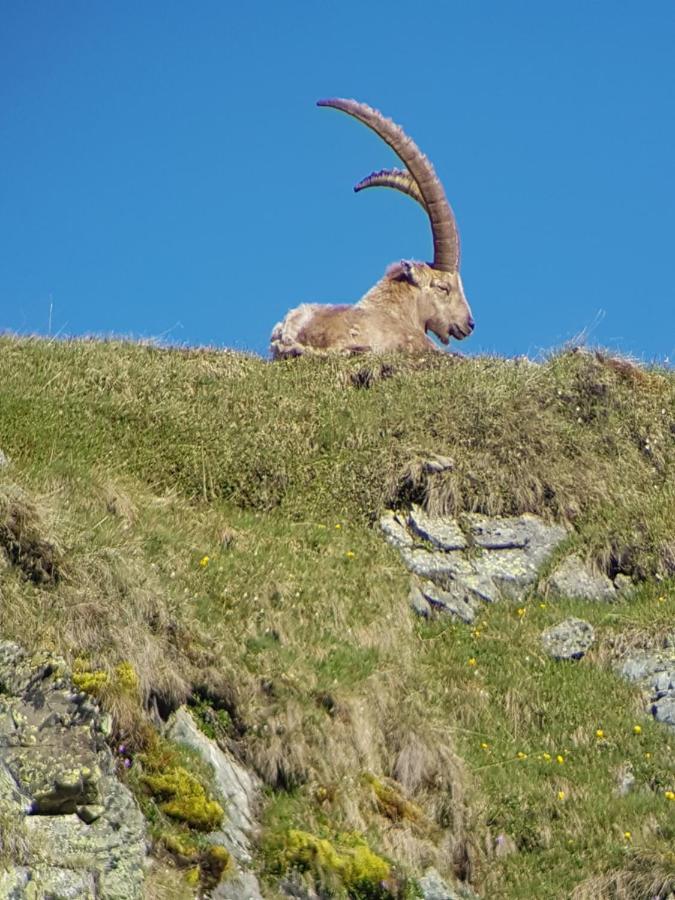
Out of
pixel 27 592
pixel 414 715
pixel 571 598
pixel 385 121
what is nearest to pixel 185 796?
pixel 27 592

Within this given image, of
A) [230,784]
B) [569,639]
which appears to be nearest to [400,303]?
[569,639]

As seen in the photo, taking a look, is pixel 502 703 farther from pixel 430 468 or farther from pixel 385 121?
pixel 385 121

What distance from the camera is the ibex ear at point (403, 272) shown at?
76.7 feet

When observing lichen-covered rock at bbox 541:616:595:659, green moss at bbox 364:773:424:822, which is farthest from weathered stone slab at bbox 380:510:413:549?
green moss at bbox 364:773:424:822

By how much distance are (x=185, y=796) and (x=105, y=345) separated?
1139cm

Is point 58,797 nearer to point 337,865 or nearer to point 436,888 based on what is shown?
point 337,865

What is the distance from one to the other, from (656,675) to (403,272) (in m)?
10.7

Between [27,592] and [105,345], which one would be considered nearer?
[27,592]

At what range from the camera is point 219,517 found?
1622cm

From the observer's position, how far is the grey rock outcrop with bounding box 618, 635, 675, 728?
1423 cm

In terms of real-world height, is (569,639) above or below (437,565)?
below

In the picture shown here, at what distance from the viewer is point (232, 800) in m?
10.7

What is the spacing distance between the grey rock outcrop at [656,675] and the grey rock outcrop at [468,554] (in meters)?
1.92

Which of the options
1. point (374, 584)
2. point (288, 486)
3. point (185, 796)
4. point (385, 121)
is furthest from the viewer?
point (385, 121)
